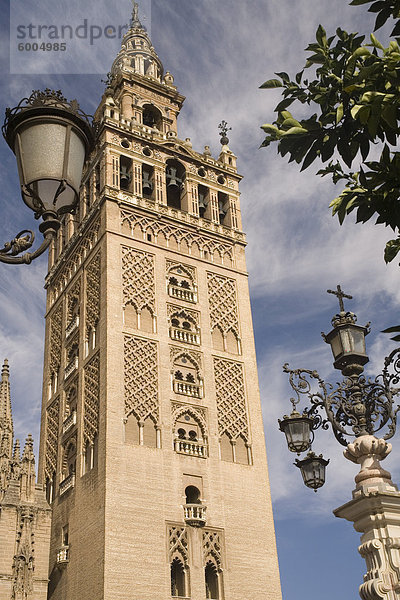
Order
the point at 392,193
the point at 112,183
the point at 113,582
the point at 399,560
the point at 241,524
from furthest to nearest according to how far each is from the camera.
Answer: the point at 112,183
the point at 241,524
the point at 113,582
the point at 399,560
the point at 392,193

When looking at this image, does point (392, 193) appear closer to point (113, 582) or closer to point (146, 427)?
point (113, 582)

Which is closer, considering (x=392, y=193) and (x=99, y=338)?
(x=392, y=193)

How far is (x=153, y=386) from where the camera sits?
25.4 meters

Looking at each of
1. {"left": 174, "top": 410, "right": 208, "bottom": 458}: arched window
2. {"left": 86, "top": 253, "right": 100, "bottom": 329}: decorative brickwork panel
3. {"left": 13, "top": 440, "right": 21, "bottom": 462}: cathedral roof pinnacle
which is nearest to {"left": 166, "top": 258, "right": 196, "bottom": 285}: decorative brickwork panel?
{"left": 86, "top": 253, "right": 100, "bottom": 329}: decorative brickwork panel

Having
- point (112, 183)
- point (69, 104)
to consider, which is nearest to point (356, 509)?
point (69, 104)

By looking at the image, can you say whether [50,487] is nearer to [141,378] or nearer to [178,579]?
[141,378]

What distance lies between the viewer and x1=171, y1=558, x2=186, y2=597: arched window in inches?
875

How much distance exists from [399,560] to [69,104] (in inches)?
182

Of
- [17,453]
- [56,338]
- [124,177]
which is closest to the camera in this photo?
[17,453]

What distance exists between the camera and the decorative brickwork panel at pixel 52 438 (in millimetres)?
27578

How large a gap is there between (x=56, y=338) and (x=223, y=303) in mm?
7559

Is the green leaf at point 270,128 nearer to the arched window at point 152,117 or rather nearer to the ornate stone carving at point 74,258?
the ornate stone carving at point 74,258

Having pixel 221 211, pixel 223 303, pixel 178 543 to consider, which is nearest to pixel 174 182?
pixel 221 211

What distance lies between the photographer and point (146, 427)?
24297 mm
